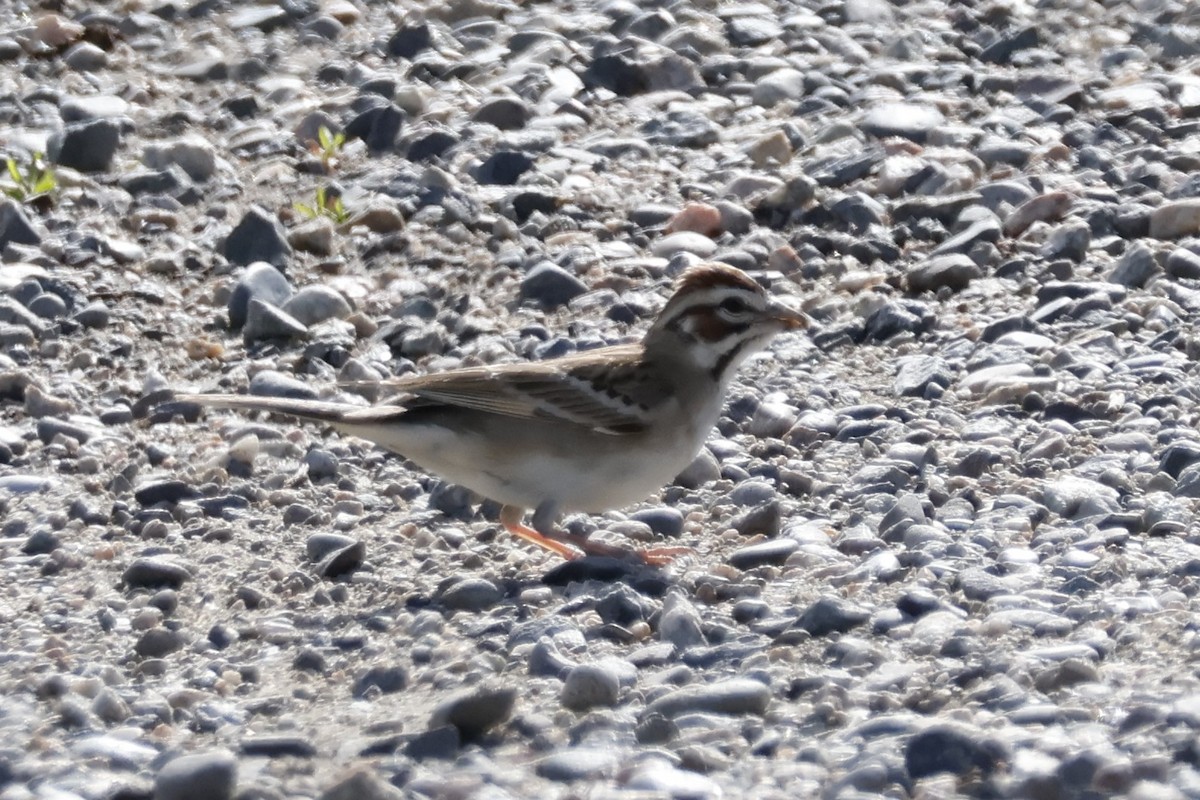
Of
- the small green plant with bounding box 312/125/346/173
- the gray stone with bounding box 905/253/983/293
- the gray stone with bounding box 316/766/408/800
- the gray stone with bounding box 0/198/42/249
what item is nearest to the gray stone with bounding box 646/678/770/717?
the gray stone with bounding box 316/766/408/800

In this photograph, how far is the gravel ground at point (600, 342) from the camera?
6.37 metres

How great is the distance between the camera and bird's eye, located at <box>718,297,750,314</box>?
8.71 metres

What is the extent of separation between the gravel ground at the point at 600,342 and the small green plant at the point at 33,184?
121 millimetres

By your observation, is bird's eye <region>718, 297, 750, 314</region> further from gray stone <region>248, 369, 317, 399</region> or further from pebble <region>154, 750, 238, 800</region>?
pebble <region>154, 750, 238, 800</region>

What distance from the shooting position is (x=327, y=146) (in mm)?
12594

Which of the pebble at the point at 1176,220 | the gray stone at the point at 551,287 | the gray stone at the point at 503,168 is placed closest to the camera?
the gray stone at the point at 551,287

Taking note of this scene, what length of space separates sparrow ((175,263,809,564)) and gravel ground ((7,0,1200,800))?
10.6 inches

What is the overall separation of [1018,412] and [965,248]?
2.02 meters

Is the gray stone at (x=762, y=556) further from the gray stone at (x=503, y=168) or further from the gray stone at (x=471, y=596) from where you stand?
the gray stone at (x=503, y=168)

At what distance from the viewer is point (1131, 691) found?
6.34 meters

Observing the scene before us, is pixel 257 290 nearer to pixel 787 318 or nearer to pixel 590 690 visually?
pixel 787 318

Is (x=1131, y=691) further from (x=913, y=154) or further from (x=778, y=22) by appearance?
(x=778, y=22)

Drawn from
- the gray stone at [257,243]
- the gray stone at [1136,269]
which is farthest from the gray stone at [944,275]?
the gray stone at [257,243]

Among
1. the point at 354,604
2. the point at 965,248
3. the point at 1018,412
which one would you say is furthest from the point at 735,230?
the point at 354,604
